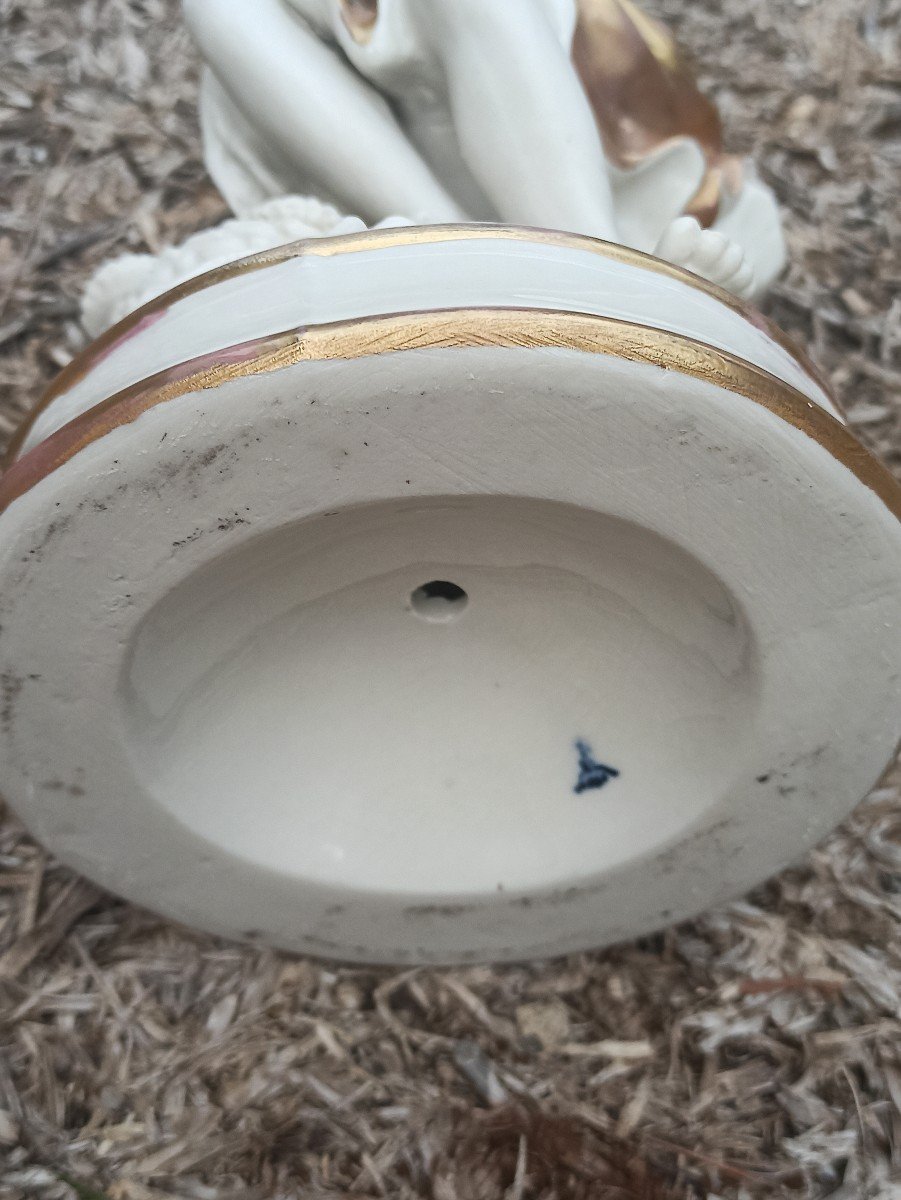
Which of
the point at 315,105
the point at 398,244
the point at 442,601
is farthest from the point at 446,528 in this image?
the point at 315,105

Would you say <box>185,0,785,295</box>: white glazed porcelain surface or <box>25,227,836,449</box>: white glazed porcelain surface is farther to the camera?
<box>185,0,785,295</box>: white glazed porcelain surface

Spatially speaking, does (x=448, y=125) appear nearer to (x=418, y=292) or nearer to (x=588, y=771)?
(x=418, y=292)

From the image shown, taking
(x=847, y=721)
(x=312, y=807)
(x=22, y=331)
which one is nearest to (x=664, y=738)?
(x=847, y=721)

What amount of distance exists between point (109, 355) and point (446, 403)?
0.69ft

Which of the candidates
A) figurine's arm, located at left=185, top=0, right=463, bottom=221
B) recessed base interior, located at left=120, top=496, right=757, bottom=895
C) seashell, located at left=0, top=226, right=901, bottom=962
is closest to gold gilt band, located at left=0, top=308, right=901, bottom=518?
seashell, located at left=0, top=226, right=901, bottom=962

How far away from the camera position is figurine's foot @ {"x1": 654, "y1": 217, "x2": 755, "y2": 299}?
690 millimetres

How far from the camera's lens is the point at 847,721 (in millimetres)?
680

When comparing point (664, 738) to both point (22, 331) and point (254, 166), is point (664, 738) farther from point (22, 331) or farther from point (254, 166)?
point (22, 331)

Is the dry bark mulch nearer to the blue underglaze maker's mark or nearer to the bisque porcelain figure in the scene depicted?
the bisque porcelain figure

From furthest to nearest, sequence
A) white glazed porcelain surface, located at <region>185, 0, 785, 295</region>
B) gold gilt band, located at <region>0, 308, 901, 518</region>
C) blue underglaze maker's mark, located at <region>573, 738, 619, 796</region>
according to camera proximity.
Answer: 1. blue underglaze maker's mark, located at <region>573, 738, 619, 796</region>
2. white glazed porcelain surface, located at <region>185, 0, 785, 295</region>
3. gold gilt band, located at <region>0, 308, 901, 518</region>

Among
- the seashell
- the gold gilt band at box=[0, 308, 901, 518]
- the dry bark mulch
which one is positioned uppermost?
the gold gilt band at box=[0, 308, 901, 518]

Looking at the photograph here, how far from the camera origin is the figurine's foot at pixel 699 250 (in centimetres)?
69

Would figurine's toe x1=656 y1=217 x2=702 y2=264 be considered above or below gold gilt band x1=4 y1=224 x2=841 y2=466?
below

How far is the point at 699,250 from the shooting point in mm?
694
